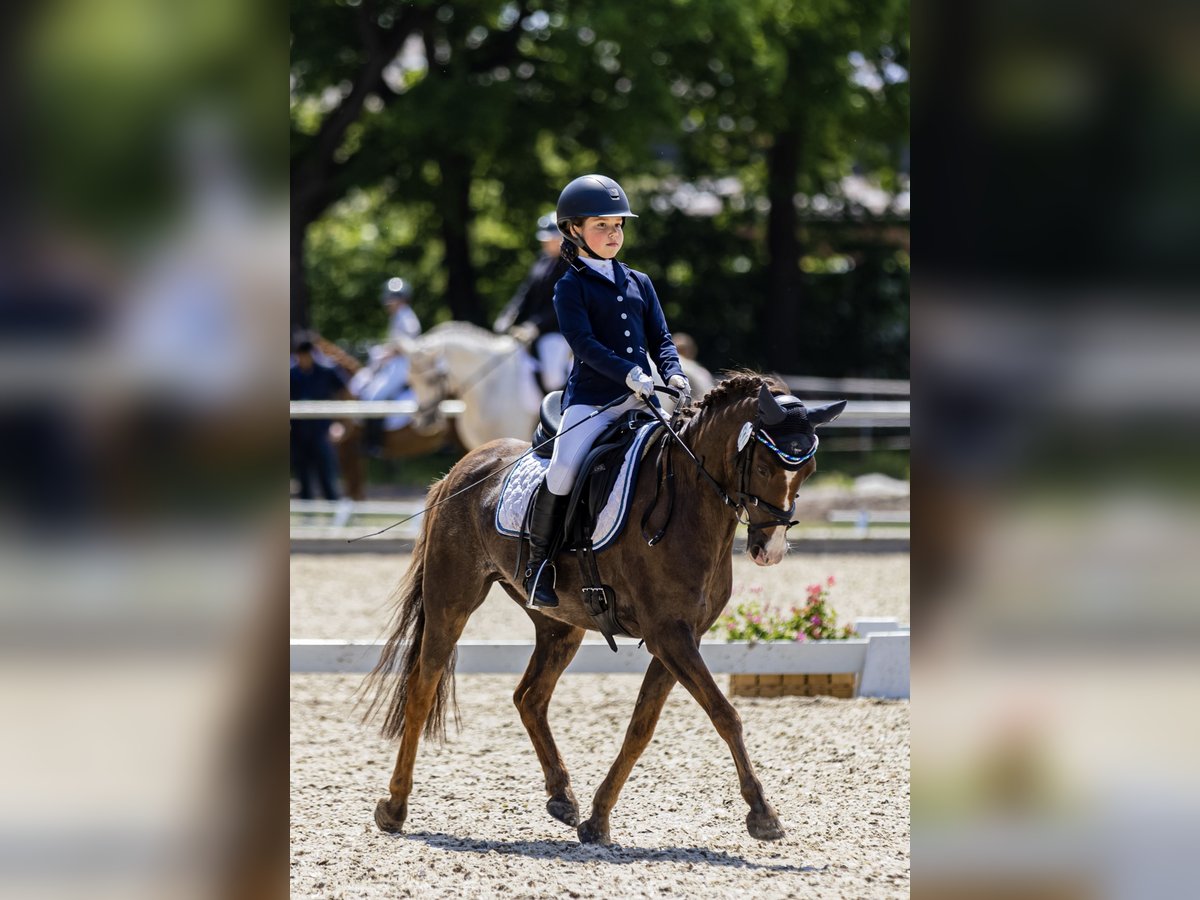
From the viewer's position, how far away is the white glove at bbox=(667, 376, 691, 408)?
5750mm

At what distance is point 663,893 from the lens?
5.07 metres

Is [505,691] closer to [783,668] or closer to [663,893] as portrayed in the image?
[783,668]

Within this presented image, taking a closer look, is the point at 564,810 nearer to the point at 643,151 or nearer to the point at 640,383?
the point at 640,383

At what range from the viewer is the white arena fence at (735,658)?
322 inches

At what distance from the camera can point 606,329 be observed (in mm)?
5926

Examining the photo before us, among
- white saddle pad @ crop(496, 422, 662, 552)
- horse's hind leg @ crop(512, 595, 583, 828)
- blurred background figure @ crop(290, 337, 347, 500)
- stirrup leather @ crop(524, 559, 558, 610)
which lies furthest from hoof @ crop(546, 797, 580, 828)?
blurred background figure @ crop(290, 337, 347, 500)

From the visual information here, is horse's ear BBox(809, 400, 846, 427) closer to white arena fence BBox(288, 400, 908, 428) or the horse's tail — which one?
the horse's tail

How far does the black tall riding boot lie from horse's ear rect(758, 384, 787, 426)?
0.98 meters

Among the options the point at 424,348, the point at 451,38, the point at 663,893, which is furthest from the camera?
the point at 451,38

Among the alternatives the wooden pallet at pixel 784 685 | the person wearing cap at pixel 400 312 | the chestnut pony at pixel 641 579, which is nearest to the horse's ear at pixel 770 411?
the chestnut pony at pixel 641 579

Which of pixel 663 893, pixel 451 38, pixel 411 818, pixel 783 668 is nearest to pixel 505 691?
pixel 783 668

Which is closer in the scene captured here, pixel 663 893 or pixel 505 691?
pixel 663 893
